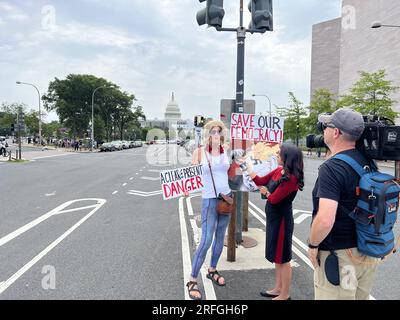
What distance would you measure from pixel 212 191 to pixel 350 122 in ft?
6.11

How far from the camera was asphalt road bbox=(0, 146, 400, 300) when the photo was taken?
3598mm

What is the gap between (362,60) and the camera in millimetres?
50656

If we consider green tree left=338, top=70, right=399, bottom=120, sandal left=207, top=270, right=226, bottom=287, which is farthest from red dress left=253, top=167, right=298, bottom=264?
green tree left=338, top=70, right=399, bottom=120

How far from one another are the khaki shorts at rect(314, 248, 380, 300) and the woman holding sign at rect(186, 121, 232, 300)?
1.55 meters

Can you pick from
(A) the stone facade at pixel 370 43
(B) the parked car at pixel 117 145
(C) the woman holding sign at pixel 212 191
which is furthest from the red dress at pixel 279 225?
(B) the parked car at pixel 117 145

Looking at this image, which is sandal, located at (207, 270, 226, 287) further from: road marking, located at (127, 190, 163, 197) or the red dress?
road marking, located at (127, 190, 163, 197)

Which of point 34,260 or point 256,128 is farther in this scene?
point 256,128

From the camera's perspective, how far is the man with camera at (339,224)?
6.70 feet

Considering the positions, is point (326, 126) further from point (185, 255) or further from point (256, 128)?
point (185, 255)

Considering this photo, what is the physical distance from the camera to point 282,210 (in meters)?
3.34

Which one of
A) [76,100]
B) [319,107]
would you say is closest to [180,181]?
[319,107]

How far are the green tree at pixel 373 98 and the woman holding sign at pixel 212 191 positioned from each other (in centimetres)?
3275

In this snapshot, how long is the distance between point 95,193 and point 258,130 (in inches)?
280
